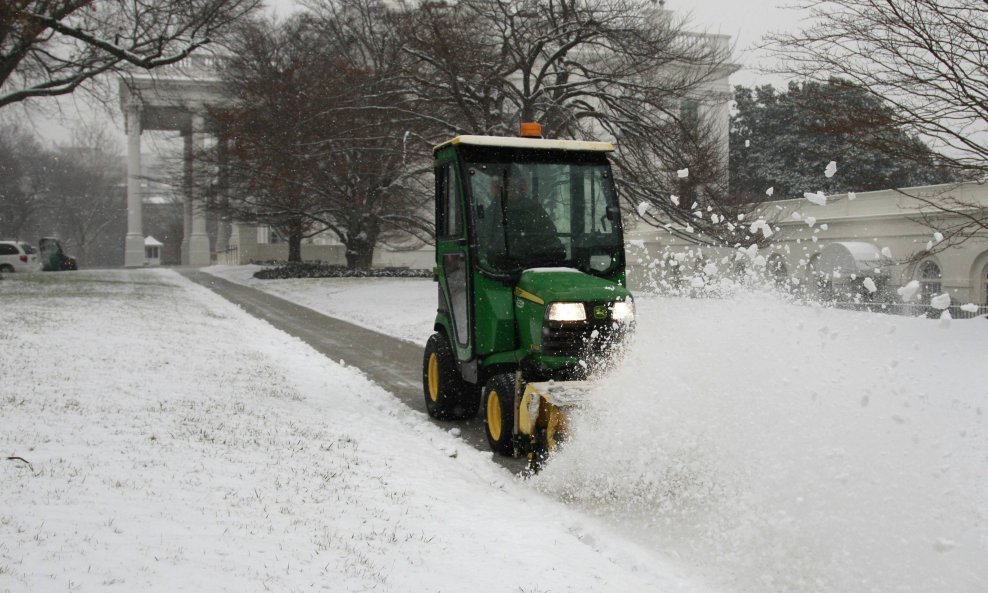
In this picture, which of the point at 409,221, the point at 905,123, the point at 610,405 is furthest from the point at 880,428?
the point at 409,221

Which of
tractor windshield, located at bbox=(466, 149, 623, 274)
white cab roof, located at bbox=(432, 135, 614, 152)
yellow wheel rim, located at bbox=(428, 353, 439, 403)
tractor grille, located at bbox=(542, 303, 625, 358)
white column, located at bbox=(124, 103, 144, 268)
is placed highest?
white column, located at bbox=(124, 103, 144, 268)

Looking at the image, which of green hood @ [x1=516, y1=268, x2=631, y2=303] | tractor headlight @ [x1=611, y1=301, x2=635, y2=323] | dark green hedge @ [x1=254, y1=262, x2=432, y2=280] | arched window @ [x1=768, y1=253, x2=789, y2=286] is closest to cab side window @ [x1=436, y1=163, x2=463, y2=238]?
green hood @ [x1=516, y1=268, x2=631, y2=303]

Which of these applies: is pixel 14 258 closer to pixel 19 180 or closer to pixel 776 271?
pixel 19 180

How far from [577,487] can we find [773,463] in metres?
1.38

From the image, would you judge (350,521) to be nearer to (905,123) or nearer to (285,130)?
(905,123)

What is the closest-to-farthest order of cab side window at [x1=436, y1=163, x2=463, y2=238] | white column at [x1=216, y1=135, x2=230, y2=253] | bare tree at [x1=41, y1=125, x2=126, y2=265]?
1. cab side window at [x1=436, y1=163, x2=463, y2=238]
2. white column at [x1=216, y1=135, x2=230, y2=253]
3. bare tree at [x1=41, y1=125, x2=126, y2=265]

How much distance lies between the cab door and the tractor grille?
1.09 m

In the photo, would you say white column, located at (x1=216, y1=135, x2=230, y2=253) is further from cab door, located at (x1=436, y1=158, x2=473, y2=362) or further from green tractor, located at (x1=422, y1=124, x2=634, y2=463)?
green tractor, located at (x1=422, y1=124, x2=634, y2=463)

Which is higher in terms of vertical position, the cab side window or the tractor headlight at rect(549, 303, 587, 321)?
the cab side window

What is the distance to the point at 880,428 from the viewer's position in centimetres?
529

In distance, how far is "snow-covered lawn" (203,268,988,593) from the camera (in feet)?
14.9

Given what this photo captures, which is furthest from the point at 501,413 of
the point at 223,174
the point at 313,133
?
the point at 223,174

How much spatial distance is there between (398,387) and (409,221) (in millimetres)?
23008

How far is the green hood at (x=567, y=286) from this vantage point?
21.2 feet
